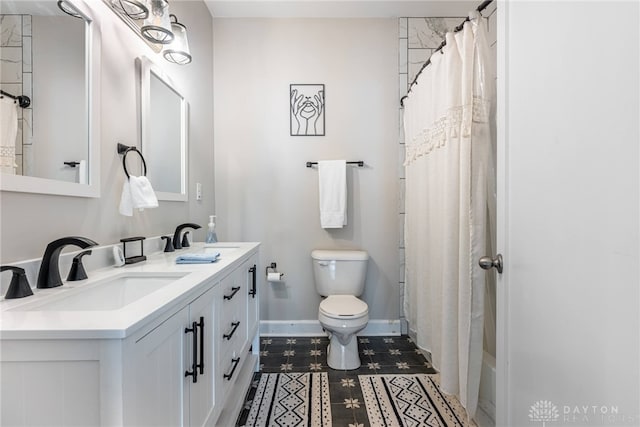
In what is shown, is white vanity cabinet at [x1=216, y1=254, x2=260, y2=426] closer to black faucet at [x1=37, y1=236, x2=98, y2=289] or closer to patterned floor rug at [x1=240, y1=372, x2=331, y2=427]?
patterned floor rug at [x1=240, y1=372, x2=331, y2=427]

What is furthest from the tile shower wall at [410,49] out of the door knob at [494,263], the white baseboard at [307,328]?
the door knob at [494,263]

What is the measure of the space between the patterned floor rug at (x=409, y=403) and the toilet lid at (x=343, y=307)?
398 mm

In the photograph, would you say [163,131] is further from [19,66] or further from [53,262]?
[53,262]

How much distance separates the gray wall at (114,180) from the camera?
2.63ft

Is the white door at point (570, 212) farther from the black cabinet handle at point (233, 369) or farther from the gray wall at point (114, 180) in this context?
the gray wall at point (114, 180)

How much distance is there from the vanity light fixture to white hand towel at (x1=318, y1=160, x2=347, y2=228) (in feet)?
5.06

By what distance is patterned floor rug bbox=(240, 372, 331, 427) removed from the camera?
4.49 feet

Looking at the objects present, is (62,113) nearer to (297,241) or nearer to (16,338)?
(16,338)

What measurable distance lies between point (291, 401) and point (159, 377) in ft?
3.47

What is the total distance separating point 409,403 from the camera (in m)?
1.49

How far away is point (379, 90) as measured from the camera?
227 cm

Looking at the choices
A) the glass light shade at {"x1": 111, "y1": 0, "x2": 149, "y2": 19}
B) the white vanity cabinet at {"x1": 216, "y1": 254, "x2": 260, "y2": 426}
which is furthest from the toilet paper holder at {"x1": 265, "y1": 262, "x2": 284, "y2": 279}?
the glass light shade at {"x1": 111, "y1": 0, "x2": 149, "y2": 19}

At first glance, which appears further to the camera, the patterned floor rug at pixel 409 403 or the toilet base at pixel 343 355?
the toilet base at pixel 343 355

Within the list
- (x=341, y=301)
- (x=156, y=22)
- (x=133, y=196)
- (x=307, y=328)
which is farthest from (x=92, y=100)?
(x=307, y=328)
